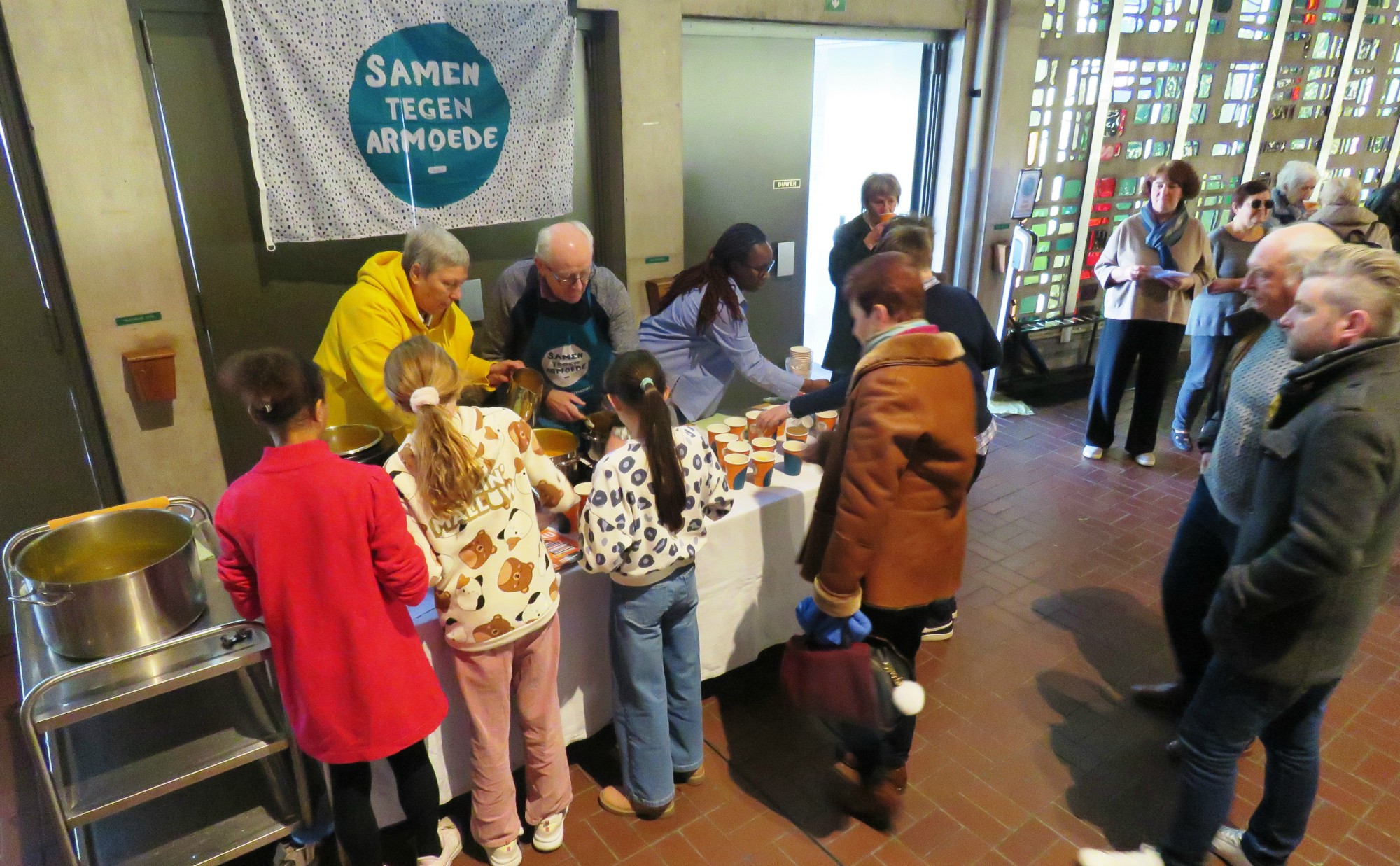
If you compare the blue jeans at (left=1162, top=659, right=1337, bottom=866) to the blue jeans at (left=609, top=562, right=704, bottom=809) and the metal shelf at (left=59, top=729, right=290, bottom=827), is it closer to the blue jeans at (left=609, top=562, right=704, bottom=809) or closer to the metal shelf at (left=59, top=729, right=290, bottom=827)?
the blue jeans at (left=609, top=562, right=704, bottom=809)

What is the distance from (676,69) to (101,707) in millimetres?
4021

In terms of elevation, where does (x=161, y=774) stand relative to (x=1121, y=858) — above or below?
above

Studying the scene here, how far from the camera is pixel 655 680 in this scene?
104 inches

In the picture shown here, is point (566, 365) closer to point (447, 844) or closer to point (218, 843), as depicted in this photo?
point (447, 844)

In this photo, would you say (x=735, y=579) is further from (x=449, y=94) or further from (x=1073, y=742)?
(x=449, y=94)

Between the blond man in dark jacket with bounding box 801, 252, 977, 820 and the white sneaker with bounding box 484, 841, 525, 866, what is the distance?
121cm

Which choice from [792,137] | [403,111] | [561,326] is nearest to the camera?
[561,326]

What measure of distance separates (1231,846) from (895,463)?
5.53ft

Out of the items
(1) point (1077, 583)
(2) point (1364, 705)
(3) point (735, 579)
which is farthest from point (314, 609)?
(2) point (1364, 705)

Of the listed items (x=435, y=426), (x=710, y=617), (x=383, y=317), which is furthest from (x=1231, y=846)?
(x=383, y=317)

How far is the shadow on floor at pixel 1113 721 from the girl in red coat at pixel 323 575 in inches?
89.9

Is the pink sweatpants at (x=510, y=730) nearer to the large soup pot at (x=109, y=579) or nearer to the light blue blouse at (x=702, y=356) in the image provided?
the large soup pot at (x=109, y=579)

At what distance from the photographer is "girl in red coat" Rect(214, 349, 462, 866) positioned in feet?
6.48

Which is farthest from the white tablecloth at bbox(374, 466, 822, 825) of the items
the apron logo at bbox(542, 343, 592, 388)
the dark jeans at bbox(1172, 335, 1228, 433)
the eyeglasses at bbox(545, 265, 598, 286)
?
the dark jeans at bbox(1172, 335, 1228, 433)
